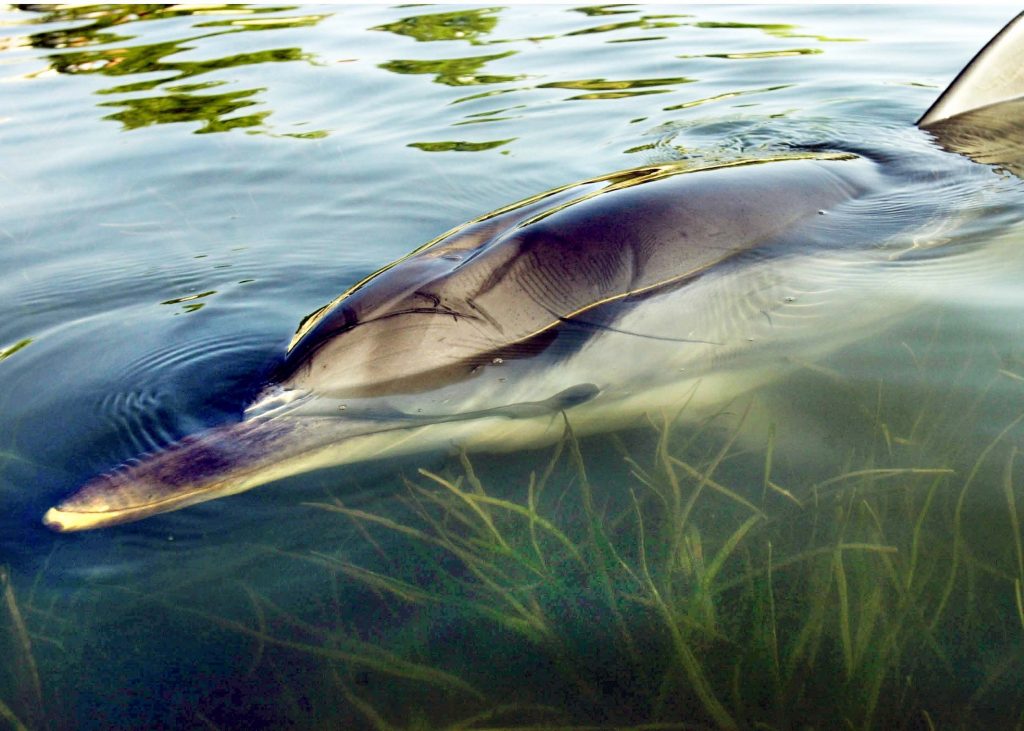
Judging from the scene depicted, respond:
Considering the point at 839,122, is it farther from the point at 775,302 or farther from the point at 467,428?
the point at 467,428

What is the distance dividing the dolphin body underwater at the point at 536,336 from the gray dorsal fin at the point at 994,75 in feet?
7.49

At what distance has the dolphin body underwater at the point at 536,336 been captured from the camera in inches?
118

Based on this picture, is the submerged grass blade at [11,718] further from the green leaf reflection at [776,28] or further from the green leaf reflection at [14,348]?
the green leaf reflection at [776,28]

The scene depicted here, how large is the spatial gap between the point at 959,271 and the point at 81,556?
3.19 meters

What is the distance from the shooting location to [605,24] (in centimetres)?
1159

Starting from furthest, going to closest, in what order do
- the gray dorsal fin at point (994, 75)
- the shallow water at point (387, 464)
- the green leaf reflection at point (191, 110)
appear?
1. the green leaf reflection at point (191, 110)
2. the gray dorsal fin at point (994, 75)
3. the shallow water at point (387, 464)

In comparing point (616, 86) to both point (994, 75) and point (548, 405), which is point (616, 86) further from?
point (548, 405)

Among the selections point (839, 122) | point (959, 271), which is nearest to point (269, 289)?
point (959, 271)

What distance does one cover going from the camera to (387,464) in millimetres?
2986

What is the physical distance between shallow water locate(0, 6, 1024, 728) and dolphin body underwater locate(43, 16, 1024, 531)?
108 mm

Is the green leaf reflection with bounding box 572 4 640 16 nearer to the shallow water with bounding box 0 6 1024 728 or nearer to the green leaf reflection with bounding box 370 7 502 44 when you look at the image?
the green leaf reflection with bounding box 370 7 502 44

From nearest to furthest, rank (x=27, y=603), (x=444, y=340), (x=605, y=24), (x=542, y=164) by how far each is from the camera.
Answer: (x=27, y=603)
(x=444, y=340)
(x=542, y=164)
(x=605, y=24)

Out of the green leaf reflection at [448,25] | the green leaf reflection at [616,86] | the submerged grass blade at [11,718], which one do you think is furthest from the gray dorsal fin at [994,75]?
the green leaf reflection at [448,25]

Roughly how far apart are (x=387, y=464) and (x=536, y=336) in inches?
25.8
